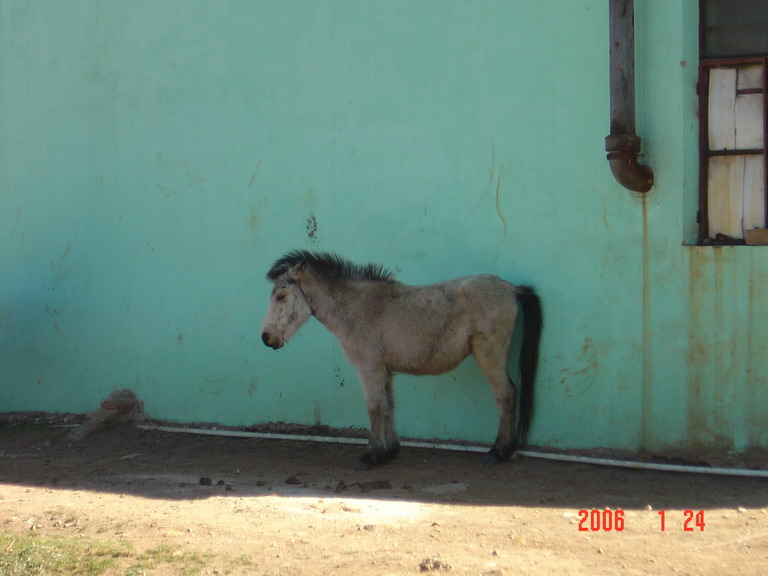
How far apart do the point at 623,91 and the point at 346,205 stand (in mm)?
2484

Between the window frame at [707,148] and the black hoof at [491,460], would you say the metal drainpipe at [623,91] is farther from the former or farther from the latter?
the black hoof at [491,460]

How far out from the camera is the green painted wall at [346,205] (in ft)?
20.4

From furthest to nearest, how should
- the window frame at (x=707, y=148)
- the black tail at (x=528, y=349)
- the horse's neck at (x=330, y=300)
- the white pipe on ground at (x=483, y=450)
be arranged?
the horse's neck at (x=330, y=300)
the black tail at (x=528, y=349)
the window frame at (x=707, y=148)
the white pipe on ground at (x=483, y=450)

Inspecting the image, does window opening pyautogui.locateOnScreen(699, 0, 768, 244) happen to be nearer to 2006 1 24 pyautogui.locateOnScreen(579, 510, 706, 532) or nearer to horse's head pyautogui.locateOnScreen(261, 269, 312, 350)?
2006 1 24 pyautogui.locateOnScreen(579, 510, 706, 532)

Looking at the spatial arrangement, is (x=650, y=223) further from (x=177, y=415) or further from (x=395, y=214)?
(x=177, y=415)

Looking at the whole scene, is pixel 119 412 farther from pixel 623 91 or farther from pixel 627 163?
pixel 623 91

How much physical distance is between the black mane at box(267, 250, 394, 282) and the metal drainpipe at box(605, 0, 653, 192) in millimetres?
1966

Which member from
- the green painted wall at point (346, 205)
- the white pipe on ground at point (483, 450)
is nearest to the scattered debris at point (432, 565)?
the white pipe on ground at point (483, 450)

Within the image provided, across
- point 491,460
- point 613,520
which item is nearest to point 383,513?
point 613,520

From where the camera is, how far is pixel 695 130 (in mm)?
6215

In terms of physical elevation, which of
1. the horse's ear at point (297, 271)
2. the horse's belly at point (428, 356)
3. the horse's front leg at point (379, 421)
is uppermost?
the horse's ear at point (297, 271)

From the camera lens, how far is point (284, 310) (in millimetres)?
6898

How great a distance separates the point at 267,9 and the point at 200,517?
4.62 meters

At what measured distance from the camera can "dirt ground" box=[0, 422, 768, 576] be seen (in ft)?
13.6
